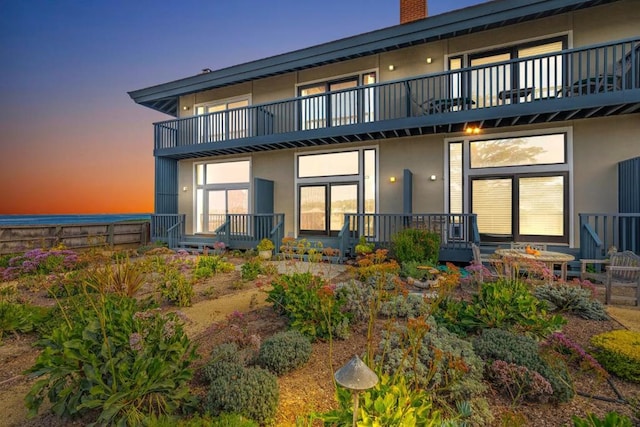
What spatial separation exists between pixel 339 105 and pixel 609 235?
346 inches

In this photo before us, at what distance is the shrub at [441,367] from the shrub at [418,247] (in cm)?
465

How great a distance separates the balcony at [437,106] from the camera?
7.31 metres

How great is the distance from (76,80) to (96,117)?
194cm

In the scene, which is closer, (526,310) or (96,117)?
(526,310)

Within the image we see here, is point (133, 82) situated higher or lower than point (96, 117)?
higher

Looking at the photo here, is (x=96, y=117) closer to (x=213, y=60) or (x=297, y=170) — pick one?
(x=213, y=60)

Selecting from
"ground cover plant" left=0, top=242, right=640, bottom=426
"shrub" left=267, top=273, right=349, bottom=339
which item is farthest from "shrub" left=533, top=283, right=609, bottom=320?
"shrub" left=267, top=273, right=349, bottom=339

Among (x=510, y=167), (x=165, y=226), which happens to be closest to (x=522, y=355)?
(x=510, y=167)

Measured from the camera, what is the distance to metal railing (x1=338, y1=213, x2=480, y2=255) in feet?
28.0

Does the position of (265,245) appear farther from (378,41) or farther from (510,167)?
(510,167)

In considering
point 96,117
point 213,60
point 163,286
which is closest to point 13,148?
point 96,117

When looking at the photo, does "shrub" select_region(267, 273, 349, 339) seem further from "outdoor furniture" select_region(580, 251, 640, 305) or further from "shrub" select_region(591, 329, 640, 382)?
"outdoor furniture" select_region(580, 251, 640, 305)

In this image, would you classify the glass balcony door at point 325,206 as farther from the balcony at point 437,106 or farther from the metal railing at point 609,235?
the metal railing at point 609,235

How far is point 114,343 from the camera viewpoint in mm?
2279
